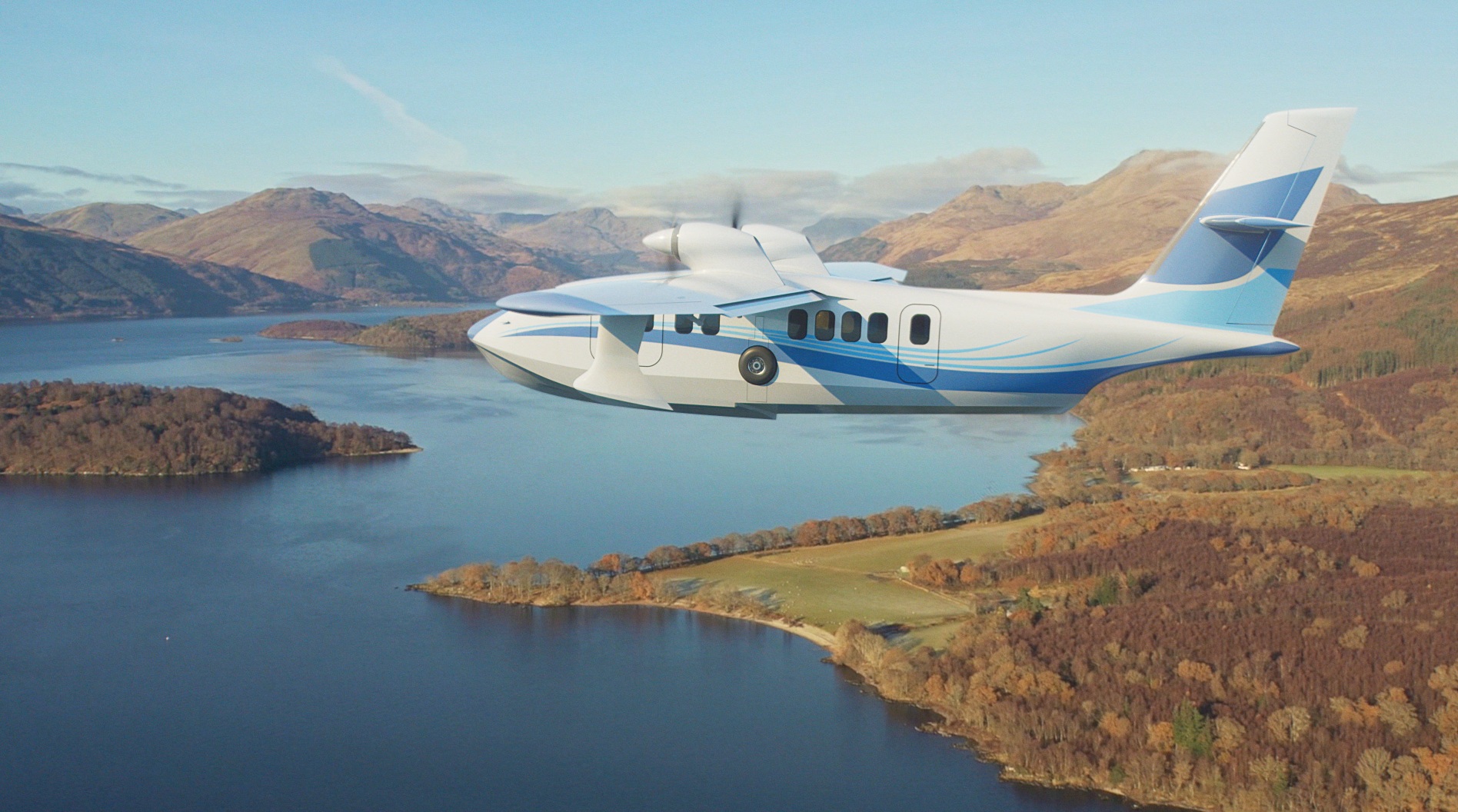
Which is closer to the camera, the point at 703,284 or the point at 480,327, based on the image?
the point at 703,284

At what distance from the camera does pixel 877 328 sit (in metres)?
16.5

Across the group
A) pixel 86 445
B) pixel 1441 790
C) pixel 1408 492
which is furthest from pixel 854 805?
pixel 86 445

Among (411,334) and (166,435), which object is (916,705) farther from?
(411,334)

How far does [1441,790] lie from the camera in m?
44.5

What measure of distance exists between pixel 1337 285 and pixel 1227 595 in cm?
10071

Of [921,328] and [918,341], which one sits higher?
[921,328]

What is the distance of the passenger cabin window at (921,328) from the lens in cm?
1666

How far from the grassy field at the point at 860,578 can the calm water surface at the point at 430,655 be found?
12.8 feet

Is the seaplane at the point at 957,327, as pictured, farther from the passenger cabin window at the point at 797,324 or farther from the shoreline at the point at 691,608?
the shoreline at the point at 691,608

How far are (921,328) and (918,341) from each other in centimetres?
19

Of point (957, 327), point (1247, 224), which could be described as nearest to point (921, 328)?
point (957, 327)

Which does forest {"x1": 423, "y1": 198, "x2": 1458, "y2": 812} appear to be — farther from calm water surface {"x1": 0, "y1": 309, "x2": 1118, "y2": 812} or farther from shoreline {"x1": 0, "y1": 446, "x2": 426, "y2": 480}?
shoreline {"x1": 0, "y1": 446, "x2": 426, "y2": 480}

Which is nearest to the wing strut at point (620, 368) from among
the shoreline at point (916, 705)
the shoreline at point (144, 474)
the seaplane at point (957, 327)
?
the seaplane at point (957, 327)

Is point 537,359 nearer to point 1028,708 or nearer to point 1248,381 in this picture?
point 1028,708
